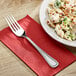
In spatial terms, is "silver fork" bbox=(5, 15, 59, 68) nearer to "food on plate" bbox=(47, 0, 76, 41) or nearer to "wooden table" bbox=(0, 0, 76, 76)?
"wooden table" bbox=(0, 0, 76, 76)

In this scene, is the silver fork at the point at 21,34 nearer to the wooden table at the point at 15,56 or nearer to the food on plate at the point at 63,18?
the wooden table at the point at 15,56

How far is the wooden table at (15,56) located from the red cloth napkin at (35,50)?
2cm

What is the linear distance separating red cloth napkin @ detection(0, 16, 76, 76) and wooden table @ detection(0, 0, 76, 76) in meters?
0.02

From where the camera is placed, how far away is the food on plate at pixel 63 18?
3.42ft

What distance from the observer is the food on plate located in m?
1.04

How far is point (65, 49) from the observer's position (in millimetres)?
1026

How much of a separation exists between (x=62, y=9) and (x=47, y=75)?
0.44 meters

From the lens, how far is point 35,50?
39.8 inches

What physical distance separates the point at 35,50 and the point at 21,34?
5.3 inches

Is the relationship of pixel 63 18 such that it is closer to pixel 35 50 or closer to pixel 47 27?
pixel 47 27

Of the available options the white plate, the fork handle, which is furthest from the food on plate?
the fork handle

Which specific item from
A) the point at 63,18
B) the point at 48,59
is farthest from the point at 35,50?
the point at 63,18

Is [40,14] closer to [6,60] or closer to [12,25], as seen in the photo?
[12,25]

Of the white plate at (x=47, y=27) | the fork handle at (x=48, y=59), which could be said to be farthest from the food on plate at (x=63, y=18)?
the fork handle at (x=48, y=59)
